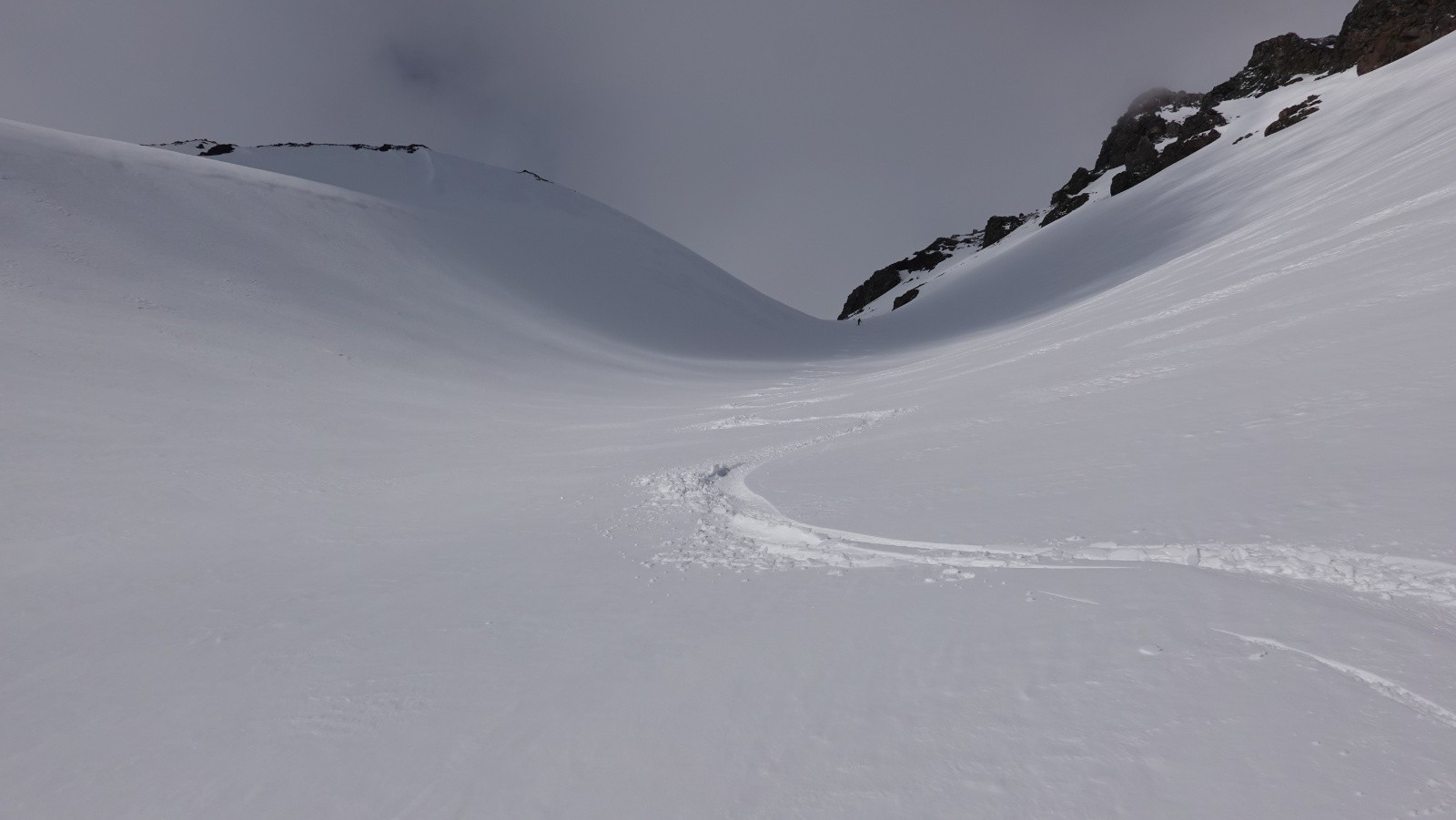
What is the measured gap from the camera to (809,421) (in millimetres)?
8758

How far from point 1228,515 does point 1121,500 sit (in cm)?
54

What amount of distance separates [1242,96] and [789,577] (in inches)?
3080

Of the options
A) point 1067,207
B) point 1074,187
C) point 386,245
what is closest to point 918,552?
point 386,245

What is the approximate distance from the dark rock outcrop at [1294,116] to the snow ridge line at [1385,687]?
3988 cm

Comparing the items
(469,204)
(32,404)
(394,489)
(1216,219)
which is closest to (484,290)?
(469,204)

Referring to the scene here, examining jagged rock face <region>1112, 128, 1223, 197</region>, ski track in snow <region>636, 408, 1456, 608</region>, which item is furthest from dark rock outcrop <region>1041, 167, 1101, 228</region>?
ski track in snow <region>636, 408, 1456, 608</region>

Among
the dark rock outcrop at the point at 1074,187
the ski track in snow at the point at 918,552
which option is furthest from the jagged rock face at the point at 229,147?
the dark rock outcrop at the point at 1074,187

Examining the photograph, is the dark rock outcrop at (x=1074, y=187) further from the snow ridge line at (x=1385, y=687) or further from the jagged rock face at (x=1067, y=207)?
the snow ridge line at (x=1385, y=687)

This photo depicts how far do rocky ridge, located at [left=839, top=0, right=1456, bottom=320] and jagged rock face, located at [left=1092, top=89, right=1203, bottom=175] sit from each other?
134mm

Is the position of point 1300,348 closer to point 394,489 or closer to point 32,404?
point 394,489

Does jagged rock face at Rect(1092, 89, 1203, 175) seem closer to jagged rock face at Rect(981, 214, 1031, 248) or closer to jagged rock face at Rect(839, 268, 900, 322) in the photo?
jagged rock face at Rect(981, 214, 1031, 248)

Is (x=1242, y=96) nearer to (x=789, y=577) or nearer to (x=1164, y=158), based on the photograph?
(x=1164, y=158)

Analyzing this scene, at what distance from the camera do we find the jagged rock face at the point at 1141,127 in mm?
64688

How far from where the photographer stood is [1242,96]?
58.3 m
